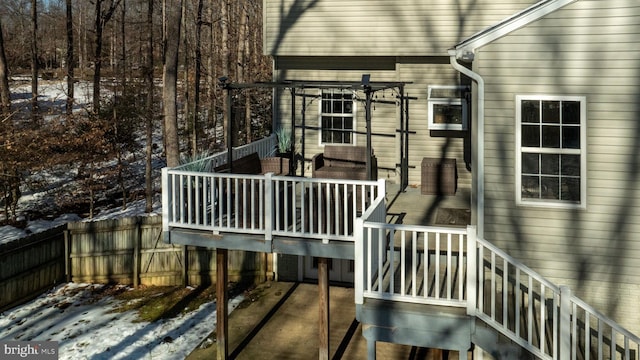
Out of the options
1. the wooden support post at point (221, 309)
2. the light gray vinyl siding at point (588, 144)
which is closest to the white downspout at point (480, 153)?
the light gray vinyl siding at point (588, 144)

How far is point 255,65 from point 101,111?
11424 millimetres

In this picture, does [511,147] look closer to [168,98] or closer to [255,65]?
[168,98]

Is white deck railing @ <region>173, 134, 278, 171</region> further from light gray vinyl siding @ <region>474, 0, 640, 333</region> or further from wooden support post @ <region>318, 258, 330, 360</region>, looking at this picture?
light gray vinyl siding @ <region>474, 0, 640, 333</region>

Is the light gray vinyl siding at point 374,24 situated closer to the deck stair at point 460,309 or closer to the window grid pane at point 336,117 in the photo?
the window grid pane at point 336,117

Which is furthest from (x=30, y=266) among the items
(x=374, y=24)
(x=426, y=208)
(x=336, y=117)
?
(x=374, y=24)

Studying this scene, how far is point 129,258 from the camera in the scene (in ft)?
42.6

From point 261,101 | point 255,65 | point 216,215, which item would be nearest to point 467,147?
point 216,215

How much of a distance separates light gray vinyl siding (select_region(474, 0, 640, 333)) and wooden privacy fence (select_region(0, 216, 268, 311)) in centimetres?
694

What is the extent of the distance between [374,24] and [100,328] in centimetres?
894

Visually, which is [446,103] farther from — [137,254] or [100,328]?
[100,328]

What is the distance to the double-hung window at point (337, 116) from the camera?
43.0 ft

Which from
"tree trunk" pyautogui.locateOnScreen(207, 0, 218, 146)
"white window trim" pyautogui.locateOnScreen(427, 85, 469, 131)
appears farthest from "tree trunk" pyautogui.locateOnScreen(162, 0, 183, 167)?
"tree trunk" pyautogui.locateOnScreen(207, 0, 218, 146)

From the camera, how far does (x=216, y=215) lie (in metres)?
8.56

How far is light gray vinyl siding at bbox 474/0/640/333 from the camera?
695cm
